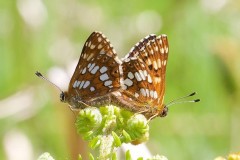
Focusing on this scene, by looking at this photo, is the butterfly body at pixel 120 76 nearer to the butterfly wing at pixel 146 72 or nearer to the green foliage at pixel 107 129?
the butterfly wing at pixel 146 72

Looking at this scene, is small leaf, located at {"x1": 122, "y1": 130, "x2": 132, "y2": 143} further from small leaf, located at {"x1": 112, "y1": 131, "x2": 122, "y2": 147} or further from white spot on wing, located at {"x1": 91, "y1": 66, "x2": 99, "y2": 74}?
white spot on wing, located at {"x1": 91, "y1": 66, "x2": 99, "y2": 74}

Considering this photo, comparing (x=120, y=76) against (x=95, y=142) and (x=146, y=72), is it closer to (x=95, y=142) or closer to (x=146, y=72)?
(x=146, y=72)

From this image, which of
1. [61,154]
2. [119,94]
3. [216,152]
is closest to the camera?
[119,94]

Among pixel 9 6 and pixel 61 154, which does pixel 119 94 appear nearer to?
pixel 61 154

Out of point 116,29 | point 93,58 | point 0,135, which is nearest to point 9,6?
point 116,29

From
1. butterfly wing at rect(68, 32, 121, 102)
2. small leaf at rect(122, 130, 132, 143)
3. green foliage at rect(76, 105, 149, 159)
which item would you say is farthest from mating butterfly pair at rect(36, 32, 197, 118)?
small leaf at rect(122, 130, 132, 143)

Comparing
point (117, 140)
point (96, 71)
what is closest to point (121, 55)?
point (96, 71)

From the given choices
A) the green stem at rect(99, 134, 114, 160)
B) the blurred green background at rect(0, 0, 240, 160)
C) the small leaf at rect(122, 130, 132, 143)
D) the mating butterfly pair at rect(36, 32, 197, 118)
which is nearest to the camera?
the green stem at rect(99, 134, 114, 160)

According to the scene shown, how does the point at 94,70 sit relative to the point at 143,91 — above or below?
above
